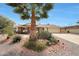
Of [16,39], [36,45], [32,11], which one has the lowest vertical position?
[36,45]

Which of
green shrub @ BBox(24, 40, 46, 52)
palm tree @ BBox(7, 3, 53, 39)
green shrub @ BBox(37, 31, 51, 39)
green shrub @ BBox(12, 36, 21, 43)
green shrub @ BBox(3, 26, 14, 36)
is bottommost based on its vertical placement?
green shrub @ BBox(24, 40, 46, 52)

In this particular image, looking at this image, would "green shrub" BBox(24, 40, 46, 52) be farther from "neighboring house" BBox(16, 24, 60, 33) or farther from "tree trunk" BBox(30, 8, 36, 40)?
"neighboring house" BBox(16, 24, 60, 33)

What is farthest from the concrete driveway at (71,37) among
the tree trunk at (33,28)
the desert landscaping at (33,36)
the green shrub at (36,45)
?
the tree trunk at (33,28)

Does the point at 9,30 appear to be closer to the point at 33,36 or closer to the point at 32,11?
the point at 33,36

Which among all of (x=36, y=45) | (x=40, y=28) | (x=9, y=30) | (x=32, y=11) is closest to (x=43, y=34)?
(x=40, y=28)

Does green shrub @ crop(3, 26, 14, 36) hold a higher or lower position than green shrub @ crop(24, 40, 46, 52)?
higher

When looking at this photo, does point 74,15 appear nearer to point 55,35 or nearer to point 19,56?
point 55,35

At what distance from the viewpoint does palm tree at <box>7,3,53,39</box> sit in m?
10.0

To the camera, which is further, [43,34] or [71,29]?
[71,29]

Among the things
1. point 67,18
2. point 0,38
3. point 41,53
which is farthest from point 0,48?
point 67,18

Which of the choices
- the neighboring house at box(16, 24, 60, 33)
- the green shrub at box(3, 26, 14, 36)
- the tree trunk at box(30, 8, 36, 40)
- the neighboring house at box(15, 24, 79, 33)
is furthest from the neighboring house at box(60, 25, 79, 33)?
the green shrub at box(3, 26, 14, 36)

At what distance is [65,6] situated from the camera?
10.0m

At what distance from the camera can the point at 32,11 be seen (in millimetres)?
10062

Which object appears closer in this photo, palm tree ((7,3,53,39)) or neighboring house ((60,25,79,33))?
palm tree ((7,3,53,39))
